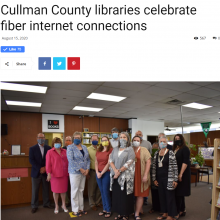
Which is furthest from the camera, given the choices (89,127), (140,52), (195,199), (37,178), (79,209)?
(89,127)

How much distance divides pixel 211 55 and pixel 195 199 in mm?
3265

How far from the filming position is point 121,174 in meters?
2.85

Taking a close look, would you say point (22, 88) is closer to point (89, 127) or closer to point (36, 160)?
point (36, 160)

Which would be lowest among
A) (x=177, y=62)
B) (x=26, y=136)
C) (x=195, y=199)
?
(x=195, y=199)

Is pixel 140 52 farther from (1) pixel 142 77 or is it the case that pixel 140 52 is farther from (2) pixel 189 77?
(2) pixel 189 77

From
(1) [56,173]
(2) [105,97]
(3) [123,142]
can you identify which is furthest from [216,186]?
(2) [105,97]

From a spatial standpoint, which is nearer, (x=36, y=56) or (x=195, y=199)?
(x=36, y=56)

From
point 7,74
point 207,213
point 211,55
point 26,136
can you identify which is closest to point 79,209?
point 207,213

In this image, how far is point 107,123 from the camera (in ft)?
31.0

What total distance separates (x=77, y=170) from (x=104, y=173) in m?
0.43

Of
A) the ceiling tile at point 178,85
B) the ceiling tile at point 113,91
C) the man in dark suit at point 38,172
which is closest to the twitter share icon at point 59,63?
the man in dark suit at point 38,172

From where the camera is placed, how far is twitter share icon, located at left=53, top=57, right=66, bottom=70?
2.02 m

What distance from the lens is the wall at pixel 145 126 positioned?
31.7ft

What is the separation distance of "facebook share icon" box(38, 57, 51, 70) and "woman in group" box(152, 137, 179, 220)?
79.4 inches
